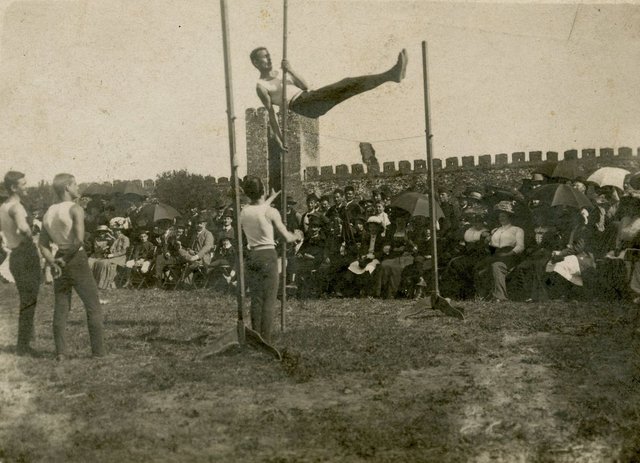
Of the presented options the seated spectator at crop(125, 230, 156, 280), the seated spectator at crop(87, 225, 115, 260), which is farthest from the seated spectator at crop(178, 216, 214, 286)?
the seated spectator at crop(87, 225, 115, 260)

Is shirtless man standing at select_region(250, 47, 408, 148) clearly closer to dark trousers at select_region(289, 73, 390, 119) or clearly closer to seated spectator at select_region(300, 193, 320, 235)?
dark trousers at select_region(289, 73, 390, 119)

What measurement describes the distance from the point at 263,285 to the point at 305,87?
9.22ft

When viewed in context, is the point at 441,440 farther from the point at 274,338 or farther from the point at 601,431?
the point at 274,338

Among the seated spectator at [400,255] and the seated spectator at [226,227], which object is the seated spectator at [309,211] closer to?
the seated spectator at [226,227]

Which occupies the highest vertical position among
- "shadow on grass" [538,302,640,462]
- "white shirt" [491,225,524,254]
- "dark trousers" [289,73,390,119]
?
"dark trousers" [289,73,390,119]

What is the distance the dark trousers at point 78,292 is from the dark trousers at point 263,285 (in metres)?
1.54

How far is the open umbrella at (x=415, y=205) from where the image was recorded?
11.0 m

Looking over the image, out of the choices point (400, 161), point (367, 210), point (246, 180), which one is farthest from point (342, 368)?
point (400, 161)

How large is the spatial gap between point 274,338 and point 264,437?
10.2 feet

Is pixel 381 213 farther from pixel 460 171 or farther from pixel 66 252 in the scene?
pixel 460 171

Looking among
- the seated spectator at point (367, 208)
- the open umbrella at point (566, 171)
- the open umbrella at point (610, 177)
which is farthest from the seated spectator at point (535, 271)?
the open umbrella at point (566, 171)

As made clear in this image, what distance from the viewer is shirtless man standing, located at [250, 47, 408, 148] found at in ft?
24.9

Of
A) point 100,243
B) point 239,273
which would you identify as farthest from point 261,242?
point 100,243

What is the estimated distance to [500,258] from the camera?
9570 mm
